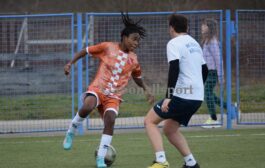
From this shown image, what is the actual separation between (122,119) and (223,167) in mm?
6163

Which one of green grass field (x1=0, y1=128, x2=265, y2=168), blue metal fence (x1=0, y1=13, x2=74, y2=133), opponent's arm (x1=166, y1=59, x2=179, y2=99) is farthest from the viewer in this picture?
blue metal fence (x1=0, y1=13, x2=74, y2=133)

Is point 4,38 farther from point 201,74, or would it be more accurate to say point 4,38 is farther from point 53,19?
point 201,74

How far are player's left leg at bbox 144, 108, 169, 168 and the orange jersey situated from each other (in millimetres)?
1090

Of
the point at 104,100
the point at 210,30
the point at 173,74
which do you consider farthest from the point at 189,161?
the point at 210,30

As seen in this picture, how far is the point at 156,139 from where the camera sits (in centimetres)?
825

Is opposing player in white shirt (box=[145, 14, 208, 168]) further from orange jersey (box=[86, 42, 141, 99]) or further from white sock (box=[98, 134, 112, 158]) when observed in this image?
orange jersey (box=[86, 42, 141, 99])

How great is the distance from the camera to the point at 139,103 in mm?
15234

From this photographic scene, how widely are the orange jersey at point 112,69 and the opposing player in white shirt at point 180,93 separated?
1.14 metres

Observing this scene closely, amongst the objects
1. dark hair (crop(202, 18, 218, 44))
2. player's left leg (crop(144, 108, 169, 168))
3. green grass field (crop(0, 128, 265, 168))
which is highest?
dark hair (crop(202, 18, 218, 44))

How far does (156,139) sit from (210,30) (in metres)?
5.84

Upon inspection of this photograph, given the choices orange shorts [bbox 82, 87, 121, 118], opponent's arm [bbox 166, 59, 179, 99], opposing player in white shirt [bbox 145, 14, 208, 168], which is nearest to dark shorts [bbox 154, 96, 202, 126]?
opposing player in white shirt [bbox 145, 14, 208, 168]

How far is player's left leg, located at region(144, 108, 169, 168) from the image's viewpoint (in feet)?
26.8

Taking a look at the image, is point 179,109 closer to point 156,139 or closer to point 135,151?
point 156,139

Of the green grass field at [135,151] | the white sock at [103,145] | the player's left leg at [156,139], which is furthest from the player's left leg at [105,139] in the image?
the player's left leg at [156,139]
